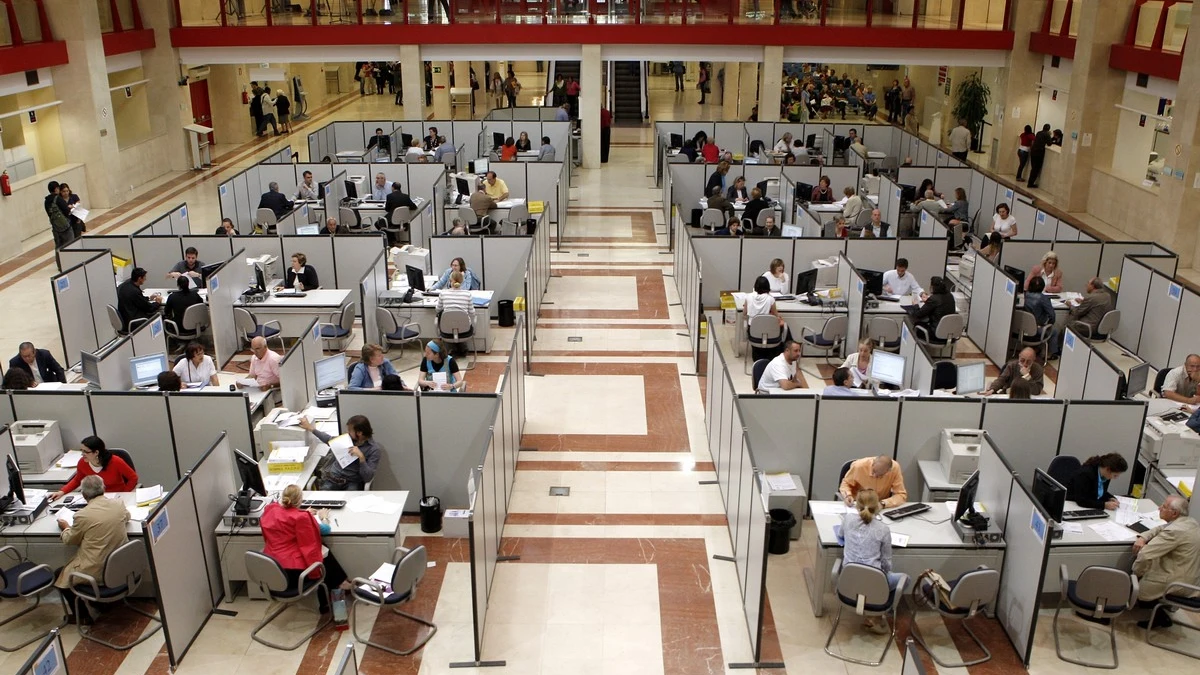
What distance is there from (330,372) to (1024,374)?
7527mm

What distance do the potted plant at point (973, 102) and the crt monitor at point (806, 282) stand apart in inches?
684

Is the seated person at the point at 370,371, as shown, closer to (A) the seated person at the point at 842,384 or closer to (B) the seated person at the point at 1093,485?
(A) the seated person at the point at 842,384

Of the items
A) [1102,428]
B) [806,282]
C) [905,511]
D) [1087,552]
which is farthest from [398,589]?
[806,282]

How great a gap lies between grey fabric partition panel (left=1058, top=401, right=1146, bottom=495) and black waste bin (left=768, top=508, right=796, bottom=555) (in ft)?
8.96

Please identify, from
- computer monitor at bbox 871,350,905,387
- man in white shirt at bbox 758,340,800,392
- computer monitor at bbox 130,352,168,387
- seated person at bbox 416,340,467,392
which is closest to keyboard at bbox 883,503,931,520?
computer monitor at bbox 871,350,905,387

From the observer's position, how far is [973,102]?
28625 millimetres

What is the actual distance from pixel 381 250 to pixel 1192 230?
604 inches

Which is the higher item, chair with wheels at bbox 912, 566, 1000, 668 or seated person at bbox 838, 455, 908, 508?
seated person at bbox 838, 455, 908, 508

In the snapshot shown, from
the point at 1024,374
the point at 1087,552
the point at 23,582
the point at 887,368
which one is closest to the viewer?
the point at 23,582

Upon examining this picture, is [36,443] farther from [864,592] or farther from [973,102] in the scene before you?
[973,102]

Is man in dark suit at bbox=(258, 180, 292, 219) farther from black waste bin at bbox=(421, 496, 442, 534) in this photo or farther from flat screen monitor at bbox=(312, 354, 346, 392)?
black waste bin at bbox=(421, 496, 442, 534)

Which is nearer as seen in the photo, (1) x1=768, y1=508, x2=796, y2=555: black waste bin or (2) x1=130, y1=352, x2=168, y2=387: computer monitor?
(1) x1=768, y1=508, x2=796, y2=555: black waste bin

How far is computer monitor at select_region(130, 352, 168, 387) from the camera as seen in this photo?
1103cm

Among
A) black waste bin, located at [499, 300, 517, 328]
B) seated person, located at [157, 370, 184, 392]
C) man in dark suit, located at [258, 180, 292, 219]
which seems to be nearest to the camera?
seated person, located at [157, 370, 184, 392]
